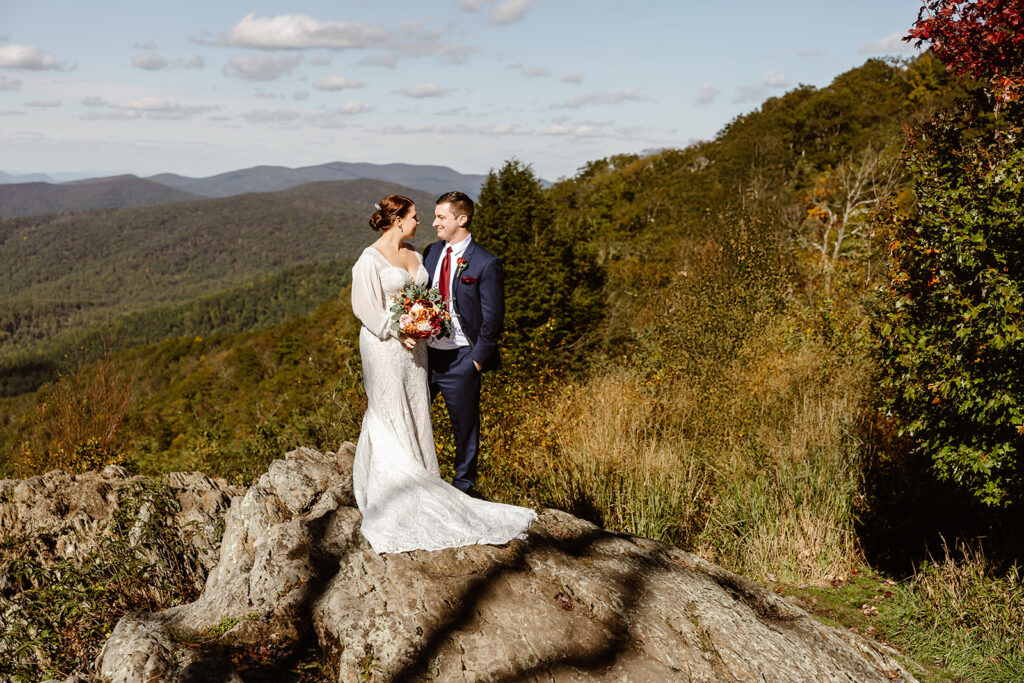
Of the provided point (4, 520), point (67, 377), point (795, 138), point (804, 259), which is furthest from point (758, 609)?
point (795, 138)

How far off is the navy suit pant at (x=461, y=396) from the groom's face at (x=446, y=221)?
0.89m

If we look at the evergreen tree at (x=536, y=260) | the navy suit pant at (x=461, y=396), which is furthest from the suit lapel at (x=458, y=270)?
the evergreen tree at (x=536, y=260)

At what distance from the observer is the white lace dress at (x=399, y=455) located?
4004mm

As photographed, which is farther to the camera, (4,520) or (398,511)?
(4,520)

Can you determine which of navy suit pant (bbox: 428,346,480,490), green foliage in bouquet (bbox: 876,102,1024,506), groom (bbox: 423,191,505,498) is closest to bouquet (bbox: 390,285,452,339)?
groom (bbox: 423,191,505,498)

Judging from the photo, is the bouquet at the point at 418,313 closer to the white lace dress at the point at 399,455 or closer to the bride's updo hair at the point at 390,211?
the white lace dress at the point at 399,455

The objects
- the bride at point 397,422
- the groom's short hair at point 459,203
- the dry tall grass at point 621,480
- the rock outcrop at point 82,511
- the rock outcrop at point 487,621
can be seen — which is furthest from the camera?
the dry tall grass at point 621,480

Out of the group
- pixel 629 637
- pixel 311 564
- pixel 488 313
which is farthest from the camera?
pixel 488 313

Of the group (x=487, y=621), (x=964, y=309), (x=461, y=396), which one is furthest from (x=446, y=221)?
(x=964, y=309)

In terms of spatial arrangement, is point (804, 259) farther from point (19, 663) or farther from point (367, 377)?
point (19, 663)

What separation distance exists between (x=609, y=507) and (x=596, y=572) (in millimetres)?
1933

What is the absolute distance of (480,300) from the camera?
446 cm

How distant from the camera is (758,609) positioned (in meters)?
4.04

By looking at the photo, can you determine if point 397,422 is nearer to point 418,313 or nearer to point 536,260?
point 418,313
